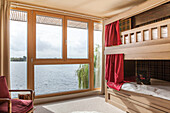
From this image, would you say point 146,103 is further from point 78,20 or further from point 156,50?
point 78,20

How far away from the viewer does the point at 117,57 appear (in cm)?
293

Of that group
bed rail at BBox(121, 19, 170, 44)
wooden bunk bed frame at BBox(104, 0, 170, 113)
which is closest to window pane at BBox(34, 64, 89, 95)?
wooden bunk bed frame at BBox(104, 0, 170, 113)

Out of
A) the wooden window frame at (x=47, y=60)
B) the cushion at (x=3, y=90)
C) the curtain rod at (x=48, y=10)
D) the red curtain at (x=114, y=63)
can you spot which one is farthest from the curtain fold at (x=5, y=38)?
the red curtain at (x=114, y=63)

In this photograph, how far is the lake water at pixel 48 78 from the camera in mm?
3148

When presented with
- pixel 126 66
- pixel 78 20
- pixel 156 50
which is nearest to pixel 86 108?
pixel 126 66

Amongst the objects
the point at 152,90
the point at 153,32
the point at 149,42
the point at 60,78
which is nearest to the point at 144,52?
the point at 149,42

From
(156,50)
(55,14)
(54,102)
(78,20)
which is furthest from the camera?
(78,20)

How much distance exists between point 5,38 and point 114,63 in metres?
Answer: 2.51

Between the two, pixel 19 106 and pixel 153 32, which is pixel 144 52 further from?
pixel 19 106

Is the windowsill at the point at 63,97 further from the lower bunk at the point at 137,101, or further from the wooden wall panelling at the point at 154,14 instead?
the wooden wall panelling at the point at 154,14

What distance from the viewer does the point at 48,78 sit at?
353 centimetres

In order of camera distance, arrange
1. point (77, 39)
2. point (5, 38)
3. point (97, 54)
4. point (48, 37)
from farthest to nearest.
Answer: point (97, 54)
point (77, 39)
point (48, 37)
point (5, 38)

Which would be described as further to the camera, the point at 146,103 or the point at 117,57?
the point at 117,57

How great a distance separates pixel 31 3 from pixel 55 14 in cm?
65
